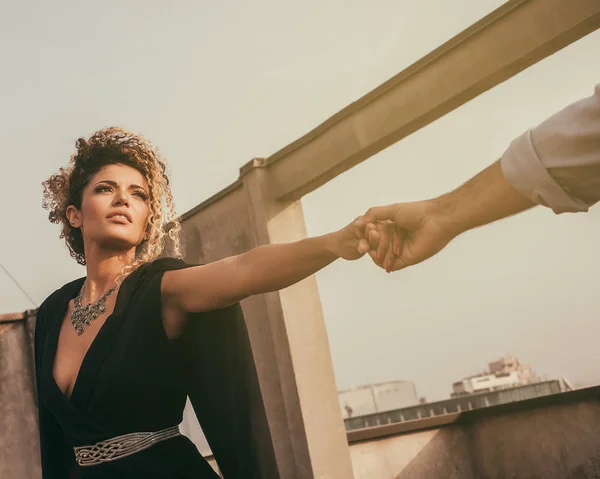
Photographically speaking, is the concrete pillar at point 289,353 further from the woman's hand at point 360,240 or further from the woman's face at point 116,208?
the woman's hand at point 360,240

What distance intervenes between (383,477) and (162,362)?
14.5 ft

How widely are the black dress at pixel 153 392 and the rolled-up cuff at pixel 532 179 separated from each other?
100cm

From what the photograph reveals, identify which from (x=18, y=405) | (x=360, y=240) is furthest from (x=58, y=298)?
(x=18, y=405)

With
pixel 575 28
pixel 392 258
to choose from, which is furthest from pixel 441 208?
pixel 575 28

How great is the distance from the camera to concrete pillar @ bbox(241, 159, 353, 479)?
5043mm

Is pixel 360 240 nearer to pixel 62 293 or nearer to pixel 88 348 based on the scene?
pixel 88 348

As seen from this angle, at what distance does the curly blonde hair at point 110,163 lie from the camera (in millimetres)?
2346

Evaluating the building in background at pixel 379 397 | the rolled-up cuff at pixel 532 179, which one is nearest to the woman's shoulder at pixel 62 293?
the rolled-up cuff at pixel 532 179

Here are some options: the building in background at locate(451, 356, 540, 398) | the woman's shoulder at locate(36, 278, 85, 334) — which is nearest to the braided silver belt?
the woman's shoulder at locate(36, 278, 85, 334)

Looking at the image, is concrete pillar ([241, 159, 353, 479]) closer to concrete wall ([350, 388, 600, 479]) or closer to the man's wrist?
concrete wall ([350, 388, 600, 479])

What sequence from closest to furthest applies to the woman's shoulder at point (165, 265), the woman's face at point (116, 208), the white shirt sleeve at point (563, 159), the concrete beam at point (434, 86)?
the white shirt sleeve at point (563, 159) → the woman's shoulder at point (165, 265) → the woman's face at point (116, 208) → the concrete beam at point (434, 86)

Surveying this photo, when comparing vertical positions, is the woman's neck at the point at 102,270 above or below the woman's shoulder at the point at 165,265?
above

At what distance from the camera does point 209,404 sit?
6.61 ft

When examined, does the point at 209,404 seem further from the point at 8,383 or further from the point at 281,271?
the point at 8,383
